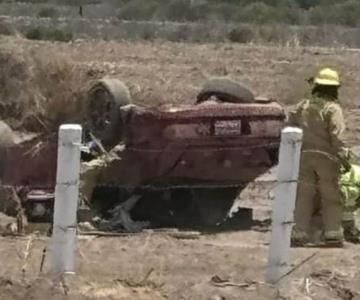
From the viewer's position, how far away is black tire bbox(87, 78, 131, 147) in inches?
533

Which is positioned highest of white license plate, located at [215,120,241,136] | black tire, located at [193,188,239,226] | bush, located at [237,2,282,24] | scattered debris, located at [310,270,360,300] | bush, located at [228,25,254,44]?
bush, located at [237,2,282,24]

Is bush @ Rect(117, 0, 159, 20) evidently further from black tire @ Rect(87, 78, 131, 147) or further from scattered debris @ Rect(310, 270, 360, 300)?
scattered debris @ Rect(310, 270, 360, 300)

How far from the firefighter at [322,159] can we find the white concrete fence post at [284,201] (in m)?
3.10

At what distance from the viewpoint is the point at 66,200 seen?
8.38 metres

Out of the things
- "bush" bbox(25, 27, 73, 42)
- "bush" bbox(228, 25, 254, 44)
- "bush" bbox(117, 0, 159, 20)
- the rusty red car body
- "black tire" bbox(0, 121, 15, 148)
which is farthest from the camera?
"bush" bbox(117, 0, 159, 20)

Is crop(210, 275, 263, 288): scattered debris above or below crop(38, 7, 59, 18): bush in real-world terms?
below

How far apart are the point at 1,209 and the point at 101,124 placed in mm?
1365

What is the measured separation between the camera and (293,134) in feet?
28.5

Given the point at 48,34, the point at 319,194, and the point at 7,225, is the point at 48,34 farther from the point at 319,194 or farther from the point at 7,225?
the point at 319,194

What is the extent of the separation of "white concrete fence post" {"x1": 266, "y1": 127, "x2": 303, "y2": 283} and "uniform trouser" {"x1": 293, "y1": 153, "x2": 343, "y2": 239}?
10.6ft

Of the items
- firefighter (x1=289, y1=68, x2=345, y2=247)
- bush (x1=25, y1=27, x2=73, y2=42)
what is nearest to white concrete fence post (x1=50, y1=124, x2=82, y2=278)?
firefighter (x1=289, y1=68, x2=345, y2=247)

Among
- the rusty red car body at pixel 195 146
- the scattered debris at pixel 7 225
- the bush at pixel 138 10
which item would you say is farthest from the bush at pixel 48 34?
the scattered debris at pixel 7 225

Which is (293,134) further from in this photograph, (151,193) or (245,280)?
(151,193)

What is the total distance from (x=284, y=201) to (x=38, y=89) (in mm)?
14465
